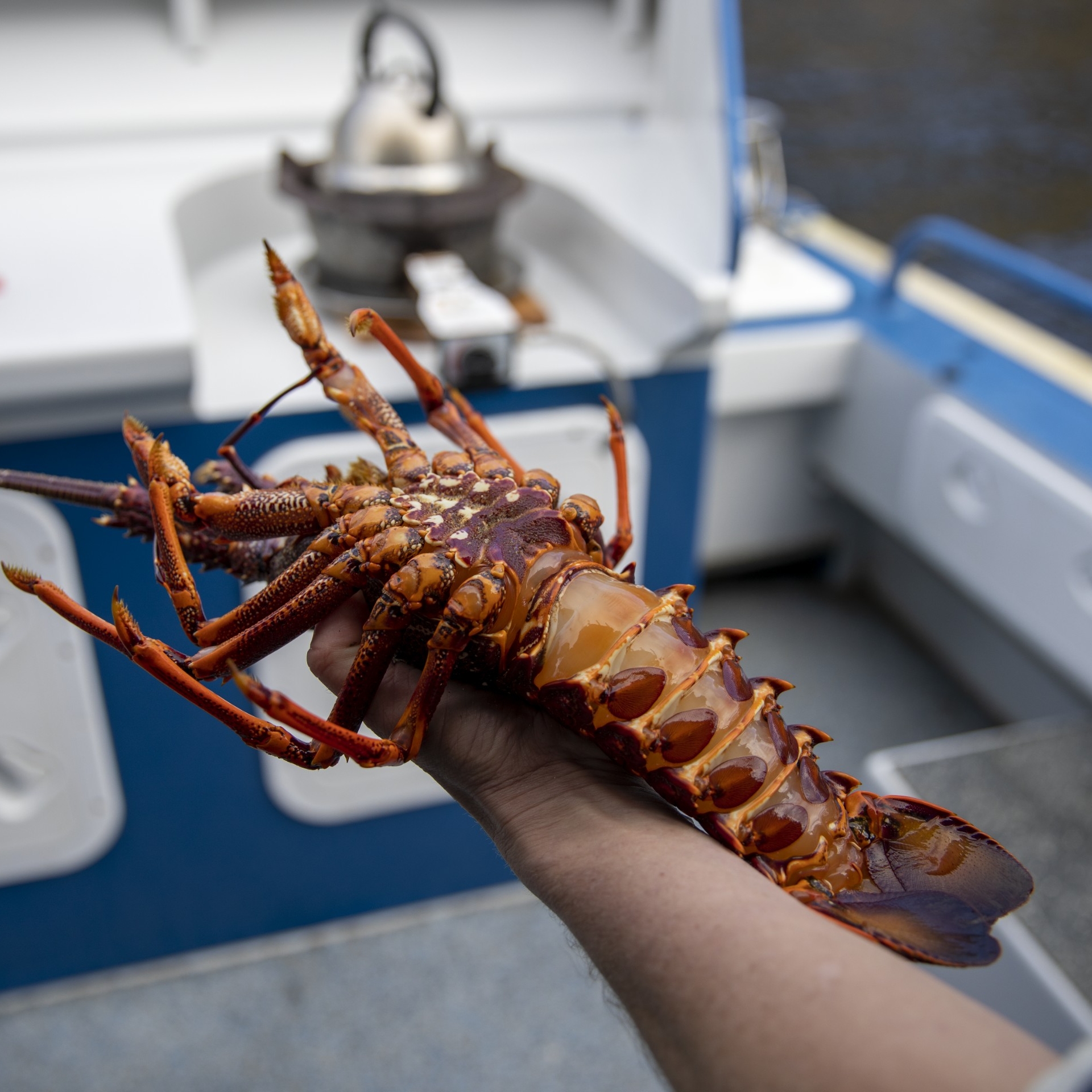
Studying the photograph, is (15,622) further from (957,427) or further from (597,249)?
(957,427)

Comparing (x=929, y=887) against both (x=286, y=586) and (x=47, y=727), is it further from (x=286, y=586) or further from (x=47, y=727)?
(x=47, y=727)

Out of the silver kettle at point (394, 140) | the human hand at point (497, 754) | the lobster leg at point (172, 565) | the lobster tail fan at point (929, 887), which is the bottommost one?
the lobster tail fan at point (929, 887)

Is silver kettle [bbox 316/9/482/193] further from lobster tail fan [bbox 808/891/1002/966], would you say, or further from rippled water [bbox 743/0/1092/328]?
rippled water [bbox 743/0/1092/328]

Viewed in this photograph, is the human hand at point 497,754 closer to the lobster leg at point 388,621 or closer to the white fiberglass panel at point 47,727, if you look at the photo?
the lobster leg at point 388,621

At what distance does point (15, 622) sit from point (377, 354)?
66 centimetres

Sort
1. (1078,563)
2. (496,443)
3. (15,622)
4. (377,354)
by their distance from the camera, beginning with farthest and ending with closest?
(1078,563) < (377,354) < (15,622) < (496,443)

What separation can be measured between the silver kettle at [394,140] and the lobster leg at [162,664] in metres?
1.02

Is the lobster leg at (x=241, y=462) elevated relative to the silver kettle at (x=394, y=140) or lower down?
lower down

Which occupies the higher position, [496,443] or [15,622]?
[496,443]

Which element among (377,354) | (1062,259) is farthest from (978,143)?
(377,354)

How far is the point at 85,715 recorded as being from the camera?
1.50 meters

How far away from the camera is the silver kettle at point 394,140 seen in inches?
60.5

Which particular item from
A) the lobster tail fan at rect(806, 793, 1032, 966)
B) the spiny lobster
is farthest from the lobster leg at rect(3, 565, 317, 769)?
the lobster tail fan at rect(806, 793, 1032, 966)

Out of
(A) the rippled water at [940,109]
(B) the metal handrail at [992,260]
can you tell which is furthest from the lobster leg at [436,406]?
(A) the rippled water at [940,109]
